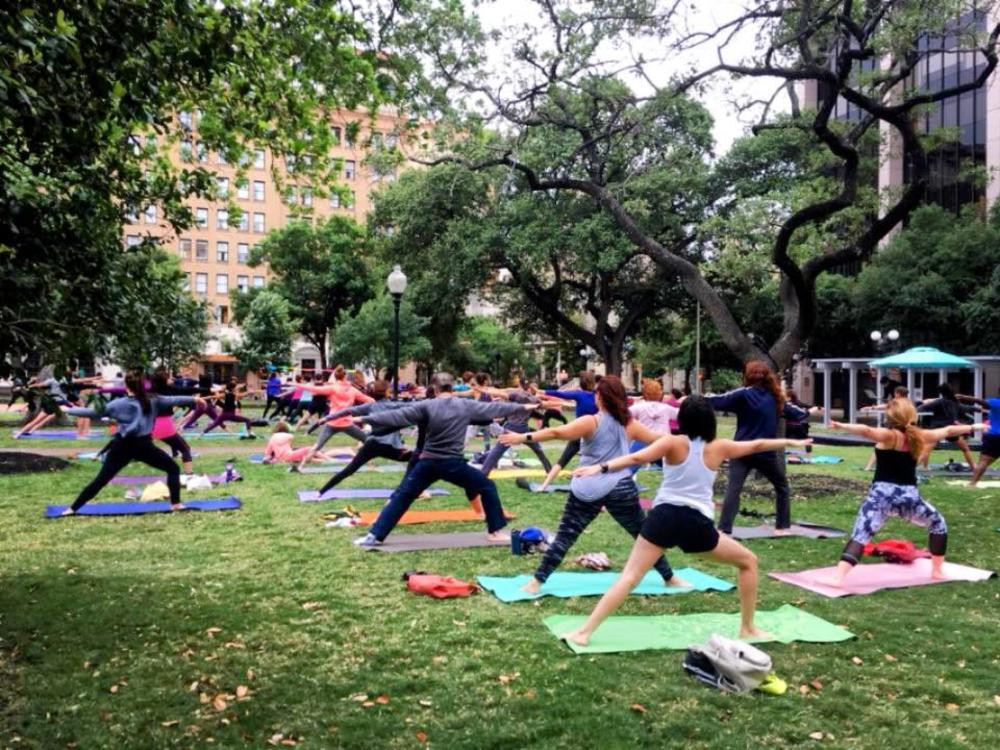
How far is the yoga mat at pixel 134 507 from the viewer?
10633 millimetres

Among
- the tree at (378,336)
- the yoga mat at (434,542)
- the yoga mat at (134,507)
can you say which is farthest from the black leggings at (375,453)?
the tree at (378,336)

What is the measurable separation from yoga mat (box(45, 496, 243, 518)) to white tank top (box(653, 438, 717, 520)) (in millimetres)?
7574

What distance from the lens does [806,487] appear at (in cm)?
1375

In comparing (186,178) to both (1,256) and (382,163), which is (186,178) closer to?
(1,256)

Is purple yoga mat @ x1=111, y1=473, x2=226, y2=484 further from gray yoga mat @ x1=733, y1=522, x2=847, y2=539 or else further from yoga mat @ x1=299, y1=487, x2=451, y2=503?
gray yoga mat @ x1=733, y1=522, x2=847, y2=539

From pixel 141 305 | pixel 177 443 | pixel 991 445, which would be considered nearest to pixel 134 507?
pixel 177 443

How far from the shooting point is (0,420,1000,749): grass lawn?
170 inches

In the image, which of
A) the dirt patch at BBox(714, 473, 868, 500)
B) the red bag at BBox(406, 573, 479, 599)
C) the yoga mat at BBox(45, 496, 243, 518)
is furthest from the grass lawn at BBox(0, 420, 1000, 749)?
the dirt patch at BBox(714, 473, 868, 500)

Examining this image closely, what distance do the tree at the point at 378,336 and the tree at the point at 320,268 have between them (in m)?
5.02

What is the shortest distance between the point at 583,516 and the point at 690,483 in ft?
5.32

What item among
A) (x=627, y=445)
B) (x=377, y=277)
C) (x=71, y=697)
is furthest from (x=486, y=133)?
(x=377, y=277)

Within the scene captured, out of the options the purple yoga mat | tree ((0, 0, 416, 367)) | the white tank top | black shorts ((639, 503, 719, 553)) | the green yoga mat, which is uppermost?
tree ((0, 0, 416, 367))

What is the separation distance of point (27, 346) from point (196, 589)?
3453 millimetres

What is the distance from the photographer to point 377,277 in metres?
50.9
